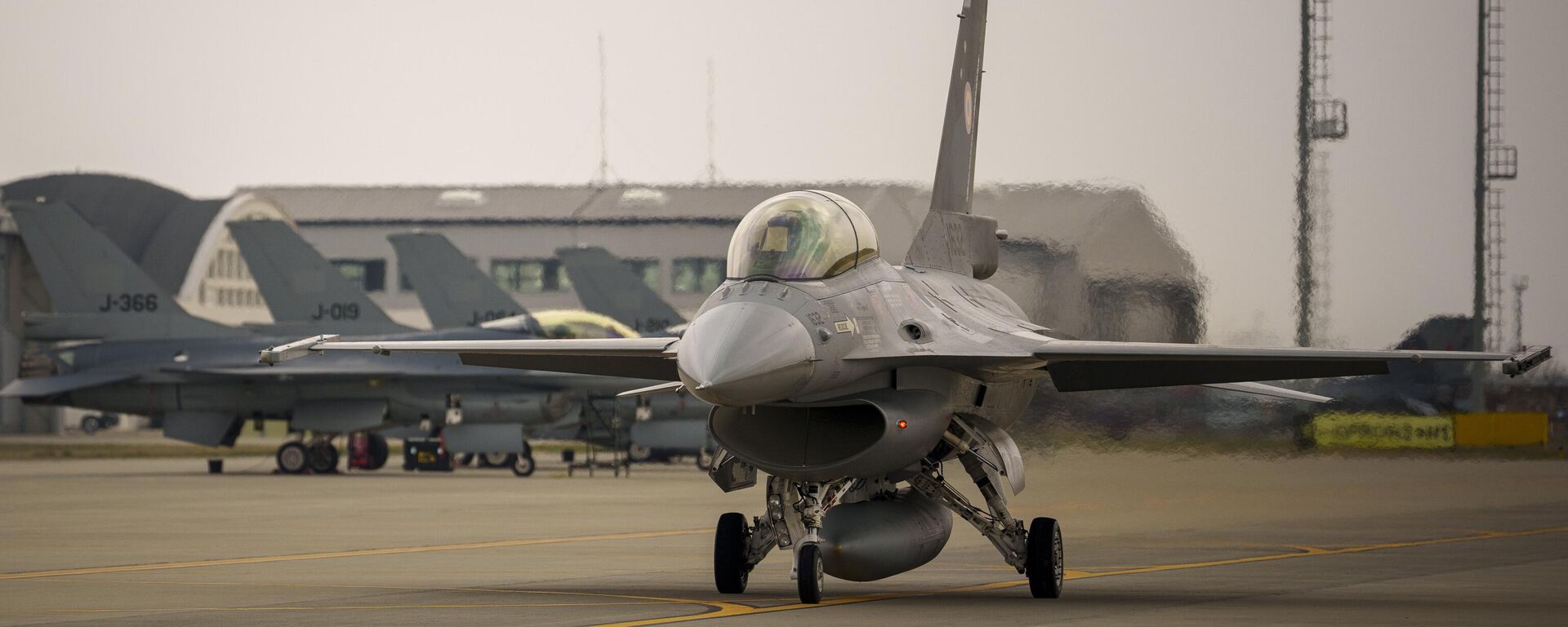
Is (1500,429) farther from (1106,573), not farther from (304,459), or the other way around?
(304,459)

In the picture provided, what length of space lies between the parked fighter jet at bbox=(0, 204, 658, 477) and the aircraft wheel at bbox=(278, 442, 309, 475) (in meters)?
0.01

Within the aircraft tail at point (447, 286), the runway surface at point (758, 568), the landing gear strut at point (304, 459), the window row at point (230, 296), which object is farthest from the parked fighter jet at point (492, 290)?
the window row at point (230, 296)

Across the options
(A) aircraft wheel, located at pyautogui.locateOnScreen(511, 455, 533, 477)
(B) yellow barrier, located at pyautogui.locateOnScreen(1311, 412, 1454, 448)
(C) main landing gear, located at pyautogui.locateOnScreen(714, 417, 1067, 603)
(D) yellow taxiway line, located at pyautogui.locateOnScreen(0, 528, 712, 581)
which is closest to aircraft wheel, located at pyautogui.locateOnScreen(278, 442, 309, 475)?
(A) aircraft wheel, located at pyautogui.locateOnScreen(511, 455, 533, 477)

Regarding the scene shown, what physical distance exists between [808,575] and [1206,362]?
299cm

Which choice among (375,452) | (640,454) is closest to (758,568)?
(375,452)

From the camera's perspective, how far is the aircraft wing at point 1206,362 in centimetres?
1134

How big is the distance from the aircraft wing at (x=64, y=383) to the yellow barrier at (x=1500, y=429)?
2159cm

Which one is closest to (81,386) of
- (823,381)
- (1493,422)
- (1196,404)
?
(1196,404)

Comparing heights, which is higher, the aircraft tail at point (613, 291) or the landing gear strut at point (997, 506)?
the aircraft tail at point (613, 291)

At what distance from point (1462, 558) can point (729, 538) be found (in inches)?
262

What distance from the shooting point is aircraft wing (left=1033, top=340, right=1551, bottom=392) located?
11.3 metres

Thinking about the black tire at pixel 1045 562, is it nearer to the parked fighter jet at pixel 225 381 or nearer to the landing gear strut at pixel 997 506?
the landing gear strut at pixel 997 506

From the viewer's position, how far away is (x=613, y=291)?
3756 centimetres

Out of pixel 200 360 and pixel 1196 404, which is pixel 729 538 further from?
pixel 200 360
